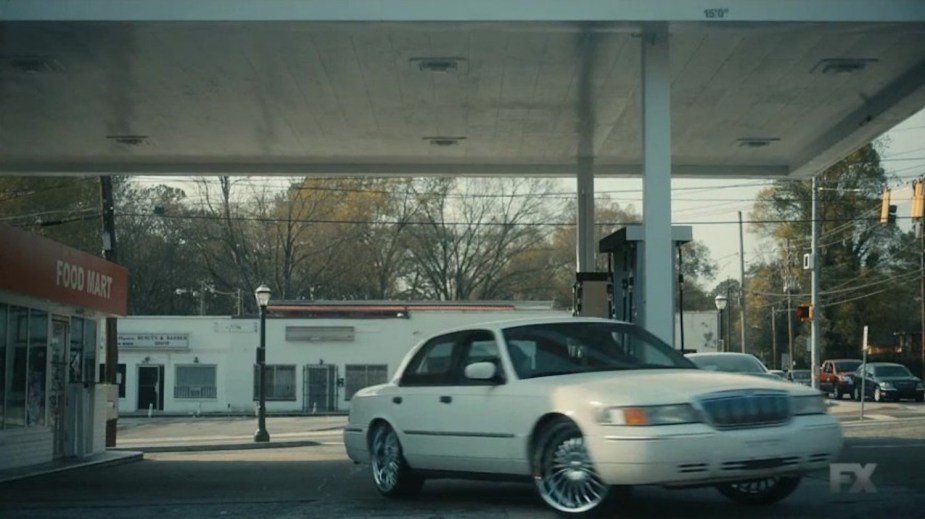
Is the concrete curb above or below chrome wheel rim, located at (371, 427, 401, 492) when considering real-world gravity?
below

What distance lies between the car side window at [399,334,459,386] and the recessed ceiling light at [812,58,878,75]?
27.4 feet

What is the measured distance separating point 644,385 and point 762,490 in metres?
1.68

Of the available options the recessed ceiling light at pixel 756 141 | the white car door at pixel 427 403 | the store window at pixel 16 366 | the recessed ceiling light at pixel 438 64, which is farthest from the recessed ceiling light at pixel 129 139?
the white car door at pixel 427 403

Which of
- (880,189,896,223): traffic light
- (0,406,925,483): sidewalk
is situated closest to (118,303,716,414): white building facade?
(0,406,925,483): sidewalk

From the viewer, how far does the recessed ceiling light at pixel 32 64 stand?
1661 cm

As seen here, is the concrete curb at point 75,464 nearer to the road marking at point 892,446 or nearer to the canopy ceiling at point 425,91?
the canopy ceiling at point 425,91

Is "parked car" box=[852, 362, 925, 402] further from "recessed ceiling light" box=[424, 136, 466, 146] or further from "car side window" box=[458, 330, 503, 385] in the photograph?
"car side window" box=[458, 330, 503, 385]

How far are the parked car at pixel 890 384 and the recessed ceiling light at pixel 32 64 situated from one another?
127 ft

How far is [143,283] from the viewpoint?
65250 mm

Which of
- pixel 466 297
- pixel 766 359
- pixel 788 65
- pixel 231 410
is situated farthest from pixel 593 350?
pixel 766 359

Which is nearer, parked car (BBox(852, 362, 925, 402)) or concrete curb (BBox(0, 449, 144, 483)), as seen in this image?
concrete curb (BBox(0, 449, 144, 483))

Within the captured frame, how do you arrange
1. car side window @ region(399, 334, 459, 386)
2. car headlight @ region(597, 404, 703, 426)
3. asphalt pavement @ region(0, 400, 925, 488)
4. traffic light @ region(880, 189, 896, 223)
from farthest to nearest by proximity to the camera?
1. traffic light @ region(880, 189, 896, 223)
2. asphalt pavement @ region(0, 400, 925, 488)
3. car side window @ region(399, 334, 459, 386)
4. car headlight @ region(597, 404, 703, 426)

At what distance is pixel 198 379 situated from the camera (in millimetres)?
52781

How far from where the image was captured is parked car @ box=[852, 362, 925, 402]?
4897cm
